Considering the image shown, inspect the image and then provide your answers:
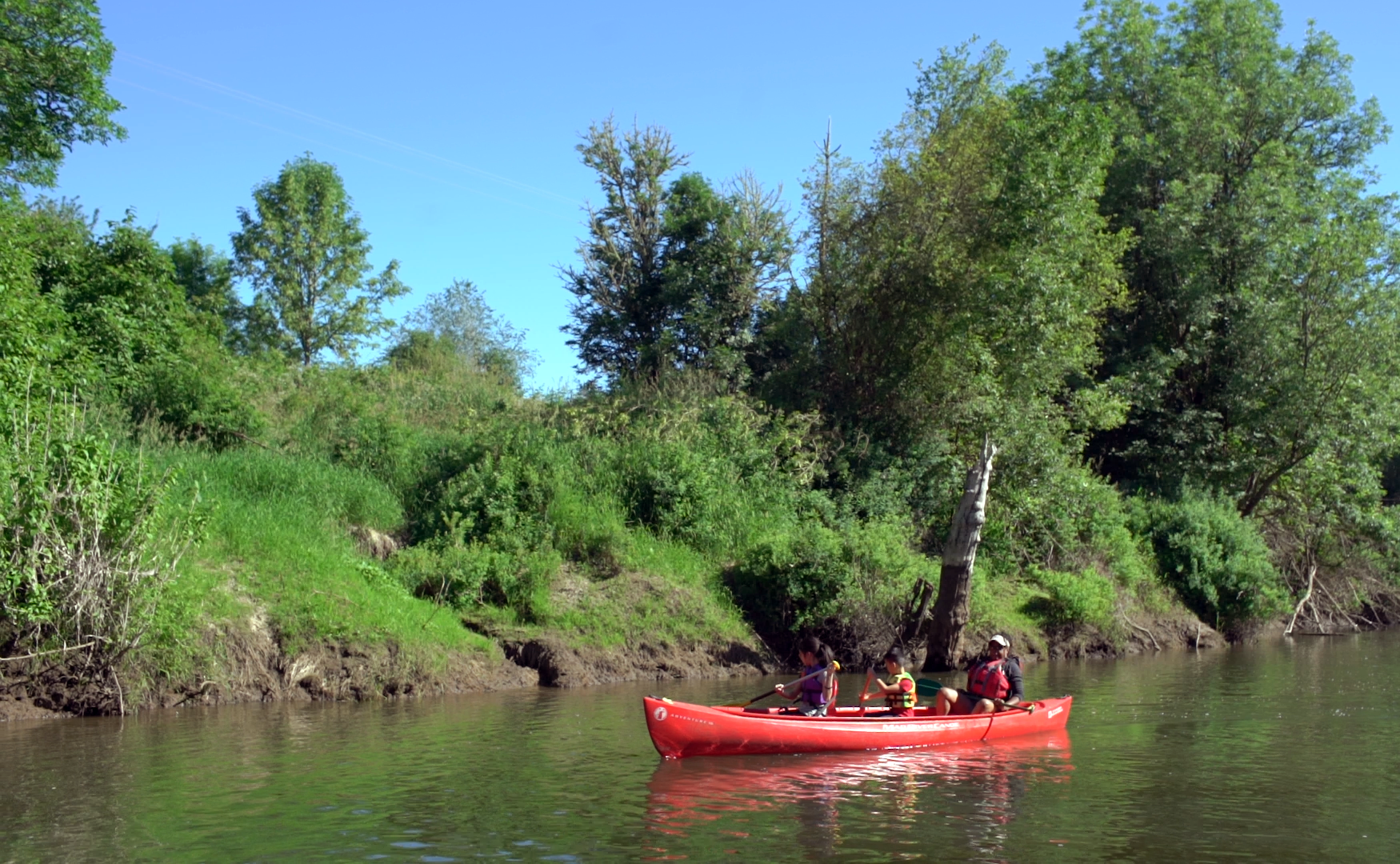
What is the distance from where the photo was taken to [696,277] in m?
31.2

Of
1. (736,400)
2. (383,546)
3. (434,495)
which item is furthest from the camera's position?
(736,400)

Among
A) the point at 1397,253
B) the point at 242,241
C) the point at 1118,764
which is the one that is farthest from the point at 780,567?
the point at 242,241

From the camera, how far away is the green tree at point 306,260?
3984 centimetres

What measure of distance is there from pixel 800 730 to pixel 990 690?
9.84 ft

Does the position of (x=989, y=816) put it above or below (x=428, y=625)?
below

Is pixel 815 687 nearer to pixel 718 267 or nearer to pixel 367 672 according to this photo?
pixel 367 672

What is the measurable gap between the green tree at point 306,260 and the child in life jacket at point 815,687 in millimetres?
→ 29266

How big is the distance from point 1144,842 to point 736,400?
60.4 feet

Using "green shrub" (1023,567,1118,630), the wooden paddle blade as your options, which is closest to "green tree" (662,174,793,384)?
"green shrub" (1023,567,1118,630)

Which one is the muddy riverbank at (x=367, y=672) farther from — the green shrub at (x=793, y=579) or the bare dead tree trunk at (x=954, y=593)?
the bare dead tree trunk at (x=954, y=593)

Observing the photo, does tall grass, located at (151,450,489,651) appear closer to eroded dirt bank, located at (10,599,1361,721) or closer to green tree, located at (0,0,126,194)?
eroded dirt bank, located at (10,599,1361,721)

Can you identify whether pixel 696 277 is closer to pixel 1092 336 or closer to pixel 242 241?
pixel 1092 336

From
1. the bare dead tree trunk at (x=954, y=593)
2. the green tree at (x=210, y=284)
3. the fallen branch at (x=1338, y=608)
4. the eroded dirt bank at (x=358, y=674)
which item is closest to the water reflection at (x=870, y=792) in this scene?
the bare dead tree trunk at (x=954, y=593)

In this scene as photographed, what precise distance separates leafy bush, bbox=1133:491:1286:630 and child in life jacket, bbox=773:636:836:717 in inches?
628
